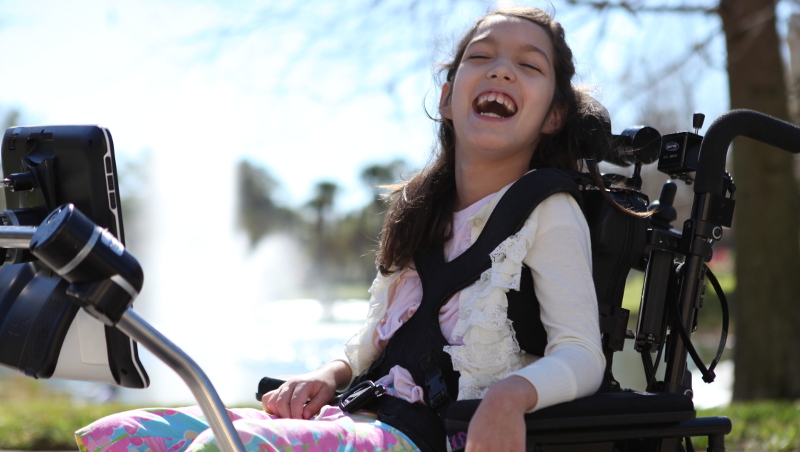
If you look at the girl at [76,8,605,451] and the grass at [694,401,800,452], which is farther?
the grass at [694,401,800,452]

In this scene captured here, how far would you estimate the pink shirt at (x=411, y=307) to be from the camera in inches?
70.8

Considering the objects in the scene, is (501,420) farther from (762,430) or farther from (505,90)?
(762,430)

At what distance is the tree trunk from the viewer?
5812 millimetres

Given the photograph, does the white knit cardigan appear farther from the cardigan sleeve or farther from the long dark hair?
the long dark hair

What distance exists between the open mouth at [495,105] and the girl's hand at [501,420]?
795 millimetres

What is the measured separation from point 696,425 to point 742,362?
4.99 meters

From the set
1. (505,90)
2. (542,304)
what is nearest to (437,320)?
(542,304)

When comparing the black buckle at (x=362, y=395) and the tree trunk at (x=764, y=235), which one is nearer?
the black buckle at (x=362, y=395)

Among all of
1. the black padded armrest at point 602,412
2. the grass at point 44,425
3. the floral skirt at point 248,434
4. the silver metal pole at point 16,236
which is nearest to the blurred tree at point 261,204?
the grass at point 44,425

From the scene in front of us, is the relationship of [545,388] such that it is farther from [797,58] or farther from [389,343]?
[797,58]

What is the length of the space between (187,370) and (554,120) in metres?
Result: 1.28

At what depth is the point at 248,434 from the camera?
1.43 m

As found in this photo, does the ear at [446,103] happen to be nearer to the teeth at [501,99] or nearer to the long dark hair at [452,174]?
the long dark hair at [452,174]

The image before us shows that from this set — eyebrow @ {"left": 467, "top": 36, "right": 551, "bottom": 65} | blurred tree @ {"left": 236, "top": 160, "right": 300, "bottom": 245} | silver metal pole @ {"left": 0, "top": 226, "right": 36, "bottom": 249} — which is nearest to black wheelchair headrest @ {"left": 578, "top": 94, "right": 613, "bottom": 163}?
A: eyebrow @ {"left": 467, "top": 36, "right": 551, "bottom": 65}
